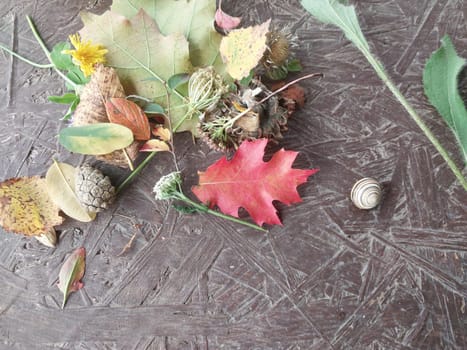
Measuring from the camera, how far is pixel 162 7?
0.68m

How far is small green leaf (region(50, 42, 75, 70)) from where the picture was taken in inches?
27.8

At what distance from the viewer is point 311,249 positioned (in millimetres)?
661

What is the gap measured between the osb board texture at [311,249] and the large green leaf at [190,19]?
66 millimetres

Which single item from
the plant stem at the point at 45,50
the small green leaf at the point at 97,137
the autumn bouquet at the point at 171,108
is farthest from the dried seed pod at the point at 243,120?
the plant stem at the point at 45,50

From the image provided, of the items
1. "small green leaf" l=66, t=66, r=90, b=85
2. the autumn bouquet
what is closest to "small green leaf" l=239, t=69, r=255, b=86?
the autumn bouquet

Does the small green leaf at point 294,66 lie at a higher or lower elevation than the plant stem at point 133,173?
higher

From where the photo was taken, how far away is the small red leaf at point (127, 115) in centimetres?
65

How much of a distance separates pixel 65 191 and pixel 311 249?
36 centimetres

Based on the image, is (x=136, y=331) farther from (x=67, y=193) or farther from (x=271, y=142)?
(x=271, y=142)

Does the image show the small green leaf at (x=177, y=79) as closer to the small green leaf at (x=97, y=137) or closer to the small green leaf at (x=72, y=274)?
the small green leaf at (x=97, y=137)

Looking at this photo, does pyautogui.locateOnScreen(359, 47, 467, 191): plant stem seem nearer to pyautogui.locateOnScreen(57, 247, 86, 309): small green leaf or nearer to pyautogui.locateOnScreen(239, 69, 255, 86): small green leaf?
pyautogui.locateOnScreen(239, 69, 255, 86): small green leaf

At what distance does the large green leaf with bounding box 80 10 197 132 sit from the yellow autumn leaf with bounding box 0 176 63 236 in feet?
0.67

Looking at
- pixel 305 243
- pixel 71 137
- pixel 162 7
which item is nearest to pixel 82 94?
pixel 71 137

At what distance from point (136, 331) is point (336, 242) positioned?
0.31 metres
